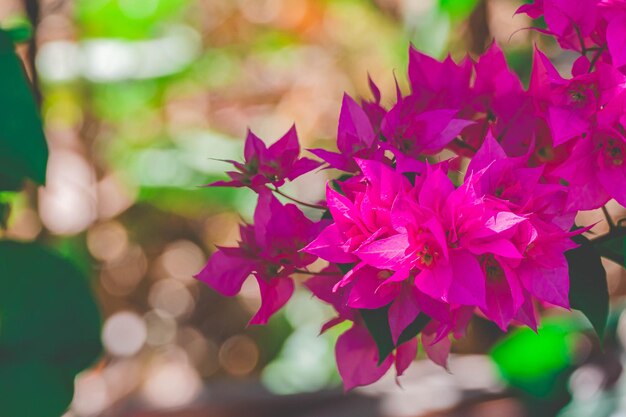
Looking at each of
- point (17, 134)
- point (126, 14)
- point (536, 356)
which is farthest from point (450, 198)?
point (126, 14)

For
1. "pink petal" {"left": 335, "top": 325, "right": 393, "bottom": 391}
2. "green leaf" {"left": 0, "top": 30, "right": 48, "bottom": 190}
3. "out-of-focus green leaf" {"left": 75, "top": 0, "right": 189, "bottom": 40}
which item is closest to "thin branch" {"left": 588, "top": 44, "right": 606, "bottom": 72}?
"pink petal" {"left": 335, "top": 325, "right": 393, "bottom": 391}

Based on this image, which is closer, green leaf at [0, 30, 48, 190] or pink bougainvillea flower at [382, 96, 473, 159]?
pink bougainvillea flower at [382, 96, 473, 159]

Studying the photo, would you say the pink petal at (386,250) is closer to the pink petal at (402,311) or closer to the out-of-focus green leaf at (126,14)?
the pink petal at (402,311)

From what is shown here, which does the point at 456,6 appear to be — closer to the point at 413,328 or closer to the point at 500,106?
the point at 500,106

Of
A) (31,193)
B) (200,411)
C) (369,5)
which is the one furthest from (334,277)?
(369,5)

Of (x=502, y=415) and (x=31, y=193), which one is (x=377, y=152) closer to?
(x=502, y=415)

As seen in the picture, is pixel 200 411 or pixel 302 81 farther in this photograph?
pixel 302 81

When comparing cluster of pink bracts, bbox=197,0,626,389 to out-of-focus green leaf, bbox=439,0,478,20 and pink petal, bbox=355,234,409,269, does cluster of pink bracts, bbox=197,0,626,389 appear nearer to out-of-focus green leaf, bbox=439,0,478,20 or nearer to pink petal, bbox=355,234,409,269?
pink petal, bbox=355,234,409,269
